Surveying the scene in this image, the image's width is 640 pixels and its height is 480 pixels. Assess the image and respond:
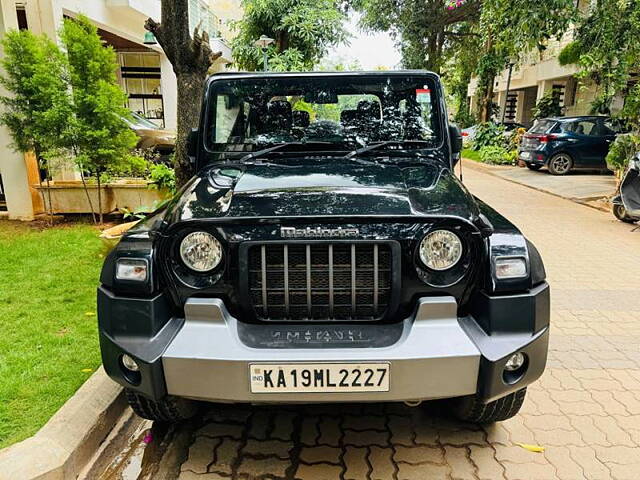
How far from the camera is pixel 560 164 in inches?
562

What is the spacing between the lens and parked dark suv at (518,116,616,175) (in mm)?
13969

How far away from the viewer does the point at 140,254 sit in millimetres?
2195

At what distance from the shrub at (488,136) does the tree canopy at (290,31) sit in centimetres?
787

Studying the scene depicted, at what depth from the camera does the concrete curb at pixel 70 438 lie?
2.19 meters

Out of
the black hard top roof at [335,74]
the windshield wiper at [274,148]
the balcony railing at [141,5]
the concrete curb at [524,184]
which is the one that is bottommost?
the concrete curb at [524,184]

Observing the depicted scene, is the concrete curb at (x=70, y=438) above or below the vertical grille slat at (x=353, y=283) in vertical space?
below

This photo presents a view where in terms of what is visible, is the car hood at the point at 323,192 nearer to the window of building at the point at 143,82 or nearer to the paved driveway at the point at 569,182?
the paved driveway at the point at 569,182

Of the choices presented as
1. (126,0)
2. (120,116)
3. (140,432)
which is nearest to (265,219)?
(140,432)

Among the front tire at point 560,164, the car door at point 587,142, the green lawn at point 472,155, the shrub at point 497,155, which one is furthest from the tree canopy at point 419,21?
the front tire at point 560,164

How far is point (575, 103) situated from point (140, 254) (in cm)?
2504

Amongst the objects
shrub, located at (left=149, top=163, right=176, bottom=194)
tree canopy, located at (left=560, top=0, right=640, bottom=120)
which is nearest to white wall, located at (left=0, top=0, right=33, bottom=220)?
shrub, located at (left=149, top=163, right=176, bottom=194)

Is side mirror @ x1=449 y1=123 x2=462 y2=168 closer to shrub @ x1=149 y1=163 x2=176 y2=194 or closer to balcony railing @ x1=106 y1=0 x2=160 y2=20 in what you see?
shrub @ x1=149 y1=163 x2=176 y2=194

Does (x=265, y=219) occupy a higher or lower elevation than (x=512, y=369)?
higher

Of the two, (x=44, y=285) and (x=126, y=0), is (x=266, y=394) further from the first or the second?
(x=126, y=0)
